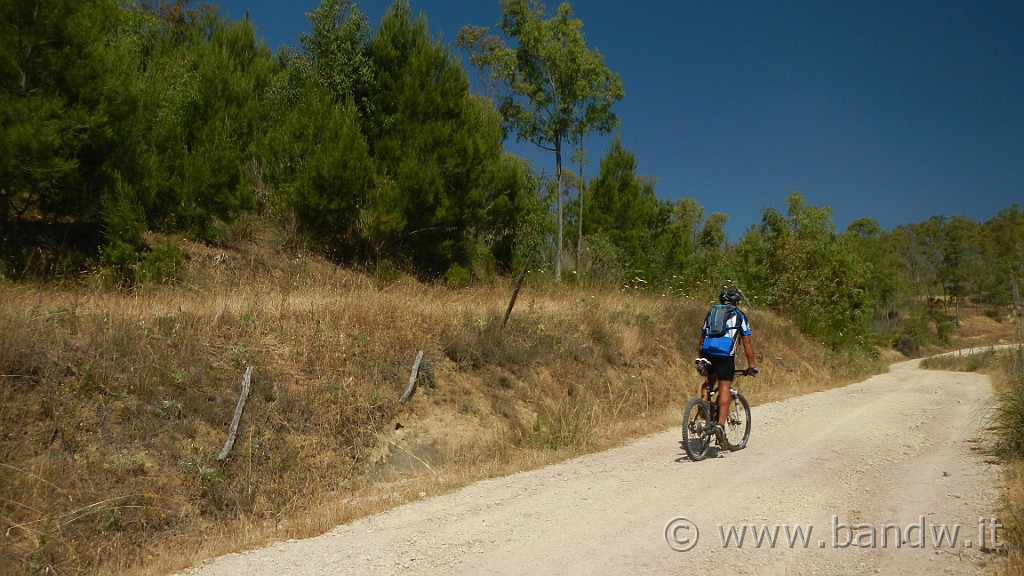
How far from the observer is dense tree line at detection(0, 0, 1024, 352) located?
41.2 feet

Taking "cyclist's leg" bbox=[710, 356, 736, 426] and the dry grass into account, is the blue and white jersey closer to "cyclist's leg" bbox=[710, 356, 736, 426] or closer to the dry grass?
"cyclist's leg" bbox=[710, 356, 736, 426]

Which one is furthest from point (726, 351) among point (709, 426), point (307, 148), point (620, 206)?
point (620, 206)

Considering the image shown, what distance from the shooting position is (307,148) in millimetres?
19266

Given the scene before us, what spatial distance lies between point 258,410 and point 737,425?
21.3 ft

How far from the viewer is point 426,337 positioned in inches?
469

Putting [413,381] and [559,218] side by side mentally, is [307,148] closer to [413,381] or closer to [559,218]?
[559,218]

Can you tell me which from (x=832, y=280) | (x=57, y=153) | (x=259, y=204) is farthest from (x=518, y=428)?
(x=832, y=280)

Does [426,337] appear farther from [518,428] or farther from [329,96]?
[329,96]

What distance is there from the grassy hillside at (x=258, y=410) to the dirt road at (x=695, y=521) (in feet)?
2.39

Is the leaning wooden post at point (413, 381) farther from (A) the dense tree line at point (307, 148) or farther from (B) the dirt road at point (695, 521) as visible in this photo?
(A) the dense tree line at point (307, 148)

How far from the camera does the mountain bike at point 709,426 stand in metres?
8.76

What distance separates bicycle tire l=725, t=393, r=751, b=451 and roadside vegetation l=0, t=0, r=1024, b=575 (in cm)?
192

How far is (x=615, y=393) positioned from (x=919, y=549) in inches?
342

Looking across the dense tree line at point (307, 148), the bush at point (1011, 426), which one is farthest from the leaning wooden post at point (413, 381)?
the bush at point (1011, 426)
